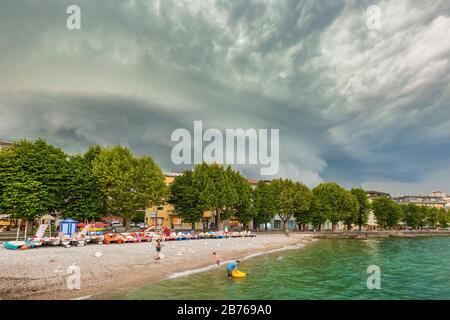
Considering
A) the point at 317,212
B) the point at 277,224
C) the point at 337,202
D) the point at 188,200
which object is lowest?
the point at 277,224

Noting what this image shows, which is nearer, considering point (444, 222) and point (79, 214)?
point (79, 214)

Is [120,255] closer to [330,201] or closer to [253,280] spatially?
[253,280]

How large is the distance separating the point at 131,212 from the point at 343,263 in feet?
130

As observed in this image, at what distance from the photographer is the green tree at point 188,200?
71.3m

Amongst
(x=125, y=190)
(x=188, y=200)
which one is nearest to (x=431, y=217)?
(x=188, y=200)

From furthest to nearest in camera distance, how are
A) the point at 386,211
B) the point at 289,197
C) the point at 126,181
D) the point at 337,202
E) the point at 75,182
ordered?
1. the point at 386,211
2. the point at 337,202
3. the point at 289,197
4. the point at 126,181
5. the point at 75,182

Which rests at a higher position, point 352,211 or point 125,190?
point 125,190

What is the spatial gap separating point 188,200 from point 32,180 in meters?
34.6

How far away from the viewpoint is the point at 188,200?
71.4 m

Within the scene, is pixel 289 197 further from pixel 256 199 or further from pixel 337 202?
pixel 337 202

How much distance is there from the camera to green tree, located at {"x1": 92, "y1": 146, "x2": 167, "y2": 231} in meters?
54.2
